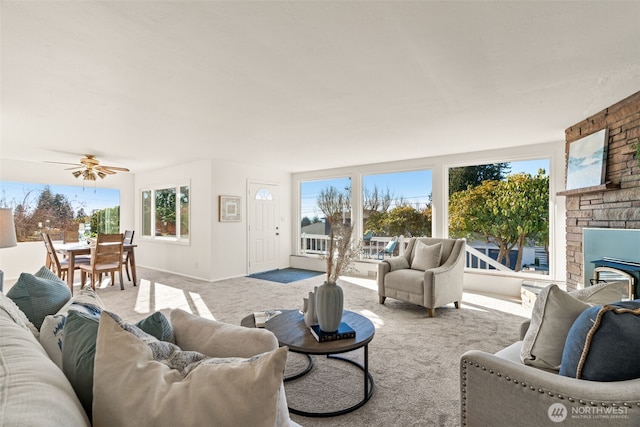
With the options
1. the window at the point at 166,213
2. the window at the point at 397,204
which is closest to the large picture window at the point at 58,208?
the window at the point at 166,213

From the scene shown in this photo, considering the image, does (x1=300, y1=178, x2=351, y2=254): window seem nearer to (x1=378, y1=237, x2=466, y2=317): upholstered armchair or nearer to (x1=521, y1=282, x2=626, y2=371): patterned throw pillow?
(x1=378, y1=237, x2=466, y2=317): upholstered armchair

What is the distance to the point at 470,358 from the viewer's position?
52.4 inches

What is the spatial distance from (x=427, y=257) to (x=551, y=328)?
2.90m

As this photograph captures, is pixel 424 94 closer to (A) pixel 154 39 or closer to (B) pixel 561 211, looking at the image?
(A) pixel 154 39

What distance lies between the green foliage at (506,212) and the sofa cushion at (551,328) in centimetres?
390

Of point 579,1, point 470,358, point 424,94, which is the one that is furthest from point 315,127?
point 470,358

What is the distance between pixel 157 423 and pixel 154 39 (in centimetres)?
209

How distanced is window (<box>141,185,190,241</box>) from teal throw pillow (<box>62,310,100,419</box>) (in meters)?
5.74

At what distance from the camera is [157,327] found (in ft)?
3.47

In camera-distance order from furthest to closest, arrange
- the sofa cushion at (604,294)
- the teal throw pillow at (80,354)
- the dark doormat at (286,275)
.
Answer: the dark doormat at (286,275) → the sofa cushion at (604,294) → the teal throw pillow at (80,354)

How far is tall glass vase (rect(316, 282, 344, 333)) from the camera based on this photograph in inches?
82.2

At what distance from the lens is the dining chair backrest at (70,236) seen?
6.53 meters

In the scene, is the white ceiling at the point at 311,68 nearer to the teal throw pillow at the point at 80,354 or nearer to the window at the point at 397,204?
the teal throw pillow at the point at 80,354

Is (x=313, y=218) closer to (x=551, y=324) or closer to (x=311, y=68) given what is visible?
(x=311, y=68)
